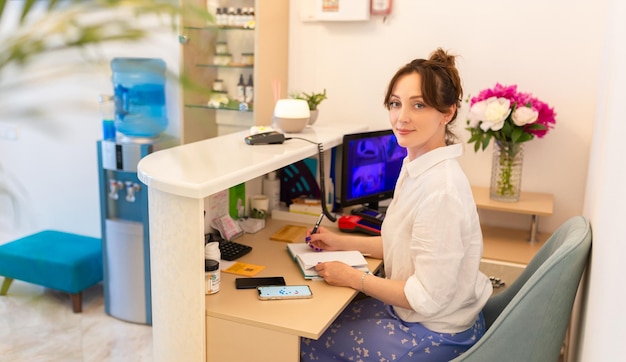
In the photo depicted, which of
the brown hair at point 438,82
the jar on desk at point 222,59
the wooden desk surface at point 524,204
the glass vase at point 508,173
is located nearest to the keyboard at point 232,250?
the brown hair at point 438,82

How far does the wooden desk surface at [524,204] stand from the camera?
2.62m

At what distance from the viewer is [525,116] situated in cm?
259

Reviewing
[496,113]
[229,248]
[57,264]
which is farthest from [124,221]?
[496,113]

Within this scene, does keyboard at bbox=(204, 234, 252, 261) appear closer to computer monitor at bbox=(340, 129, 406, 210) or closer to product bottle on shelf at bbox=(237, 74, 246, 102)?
computer monitor at bbox=(340, 129, 406, 210)

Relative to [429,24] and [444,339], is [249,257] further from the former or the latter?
[429,24]

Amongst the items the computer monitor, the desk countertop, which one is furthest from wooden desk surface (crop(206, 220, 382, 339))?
the computer monitor

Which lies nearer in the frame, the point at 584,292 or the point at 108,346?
the point at 584,292

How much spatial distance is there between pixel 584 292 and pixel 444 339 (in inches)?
16.7

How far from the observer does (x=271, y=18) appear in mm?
3156

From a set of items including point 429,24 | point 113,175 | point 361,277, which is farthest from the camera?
point 113,175

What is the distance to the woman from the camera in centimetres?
172

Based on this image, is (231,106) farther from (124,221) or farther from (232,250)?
(232,250)

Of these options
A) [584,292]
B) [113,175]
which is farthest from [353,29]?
[584,292]

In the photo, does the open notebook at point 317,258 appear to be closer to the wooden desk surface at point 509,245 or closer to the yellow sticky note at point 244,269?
the yellow sticky note at point 244,269
